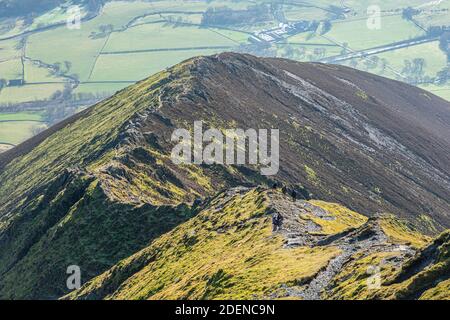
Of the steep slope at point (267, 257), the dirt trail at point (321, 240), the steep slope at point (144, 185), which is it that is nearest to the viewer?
the steep slope at point (267, 257)

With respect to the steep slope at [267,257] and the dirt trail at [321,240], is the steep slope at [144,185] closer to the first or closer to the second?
the steep slope at [267,257]

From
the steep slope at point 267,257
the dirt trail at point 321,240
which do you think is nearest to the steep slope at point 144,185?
the steep slope at point 267,257

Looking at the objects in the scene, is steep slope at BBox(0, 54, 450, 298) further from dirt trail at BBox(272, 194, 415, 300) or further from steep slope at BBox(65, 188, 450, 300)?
dirt trail at BBox(272, 194, 415, 300)

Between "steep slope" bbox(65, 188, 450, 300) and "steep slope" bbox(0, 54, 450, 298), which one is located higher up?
"steep slope" bbox(65, 188, 450, 300)

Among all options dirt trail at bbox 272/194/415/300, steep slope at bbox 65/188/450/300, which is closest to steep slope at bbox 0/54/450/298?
steep slope at bbox 65/188/450/300

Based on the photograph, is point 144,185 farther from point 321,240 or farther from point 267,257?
point 321,240

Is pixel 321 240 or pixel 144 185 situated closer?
pixel 321 240

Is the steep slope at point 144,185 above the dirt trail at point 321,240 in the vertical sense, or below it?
below

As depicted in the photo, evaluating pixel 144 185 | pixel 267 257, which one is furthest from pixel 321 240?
pixel 144 185

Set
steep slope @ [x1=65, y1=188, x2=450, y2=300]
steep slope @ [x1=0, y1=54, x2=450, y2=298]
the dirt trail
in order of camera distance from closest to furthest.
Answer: steep slope @ [x1=65, y1=188, x2=450, y2=300] < the dirt trail < steep slope @ [x1=0, y1=54, x2=450, y2=298]
